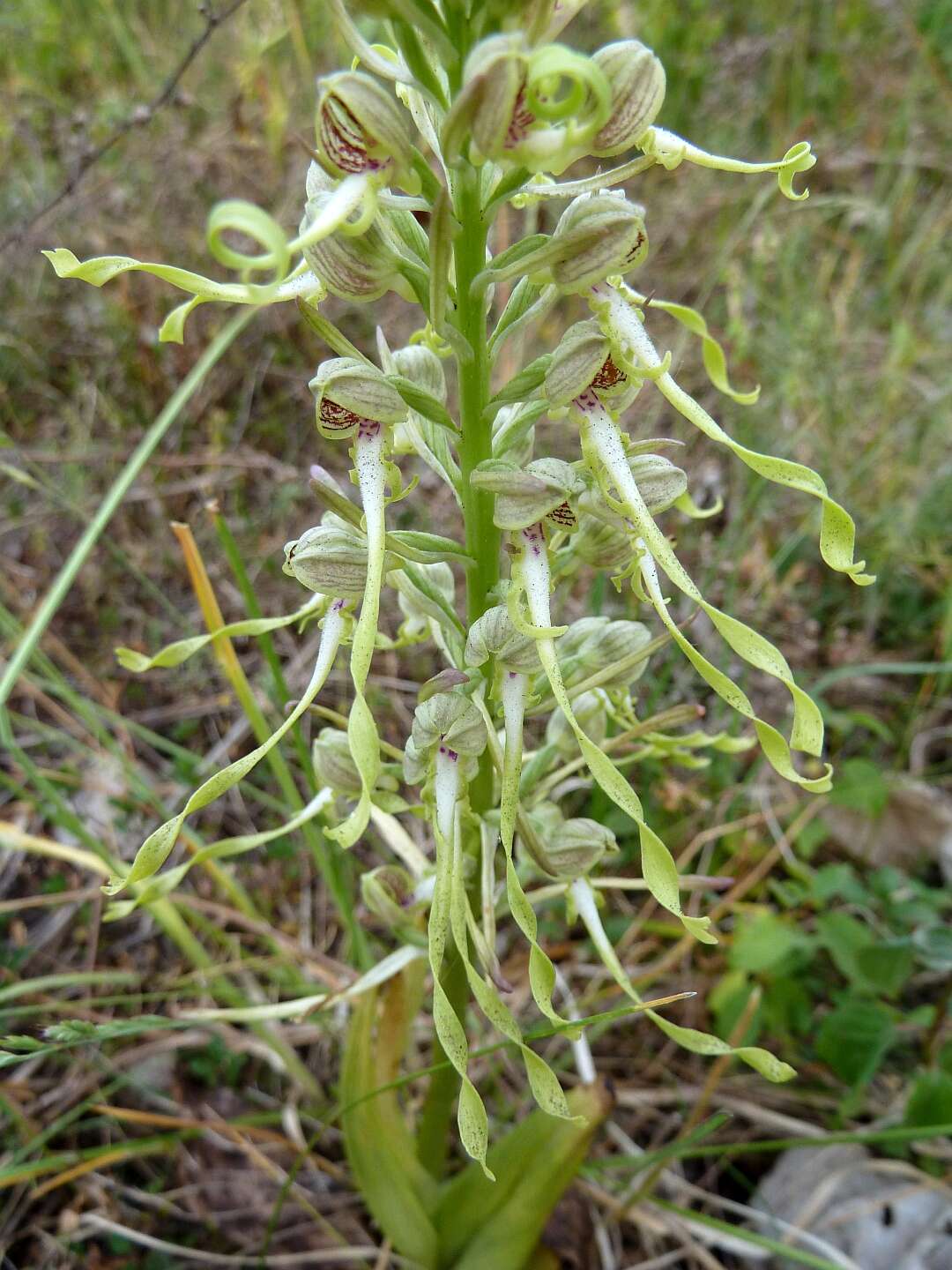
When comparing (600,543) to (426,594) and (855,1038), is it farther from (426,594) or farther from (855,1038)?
(855,1038)

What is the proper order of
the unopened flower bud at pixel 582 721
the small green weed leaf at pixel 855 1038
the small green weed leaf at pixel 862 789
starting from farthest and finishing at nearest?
the small green weed leaf at pixel 862 789, the small green weed leaf at pixel 855 1038, the unopened flower bud at pixel 582 721

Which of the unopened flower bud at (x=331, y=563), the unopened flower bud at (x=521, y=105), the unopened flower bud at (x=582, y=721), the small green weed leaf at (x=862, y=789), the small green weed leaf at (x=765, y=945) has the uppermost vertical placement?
the unopened flower bud at (x=521, y=105)

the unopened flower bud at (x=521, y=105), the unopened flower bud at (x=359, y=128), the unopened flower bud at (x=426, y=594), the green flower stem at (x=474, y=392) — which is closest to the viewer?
the unopened flower bud at (x=521, y=105)

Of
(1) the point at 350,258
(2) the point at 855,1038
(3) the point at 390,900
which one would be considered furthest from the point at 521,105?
(2) the point at 855,1038

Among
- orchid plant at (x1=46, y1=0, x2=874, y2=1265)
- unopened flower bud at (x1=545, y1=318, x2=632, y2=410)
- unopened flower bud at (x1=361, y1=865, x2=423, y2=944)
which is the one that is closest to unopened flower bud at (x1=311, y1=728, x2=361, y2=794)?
orchid plant at (x1=46, y1=0, x2=874, y2=1265)

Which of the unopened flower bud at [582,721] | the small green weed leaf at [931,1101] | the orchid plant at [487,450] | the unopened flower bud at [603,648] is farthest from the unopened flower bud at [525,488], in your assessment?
the small green weed leaf at [931,1101]

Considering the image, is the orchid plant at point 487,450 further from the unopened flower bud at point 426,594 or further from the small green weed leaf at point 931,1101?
the small green weed leaf at point 931,1101
